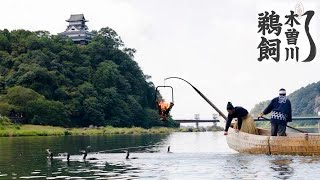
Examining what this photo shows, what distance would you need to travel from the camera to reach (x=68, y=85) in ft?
438

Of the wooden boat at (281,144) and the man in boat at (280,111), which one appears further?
the man in boat at (280,111)

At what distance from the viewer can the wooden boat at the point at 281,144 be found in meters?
27.9

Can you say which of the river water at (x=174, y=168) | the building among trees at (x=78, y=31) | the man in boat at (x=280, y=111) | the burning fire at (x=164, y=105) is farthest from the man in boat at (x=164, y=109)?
the building among trees at (x=78, y=31)

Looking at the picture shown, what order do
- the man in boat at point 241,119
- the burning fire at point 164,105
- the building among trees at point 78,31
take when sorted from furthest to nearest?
1. the building among trees at point 78,31
2. the man in boat at point 241,119
3. the burning fire at point 164,105

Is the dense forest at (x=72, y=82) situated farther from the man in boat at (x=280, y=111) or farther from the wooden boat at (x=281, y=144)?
the man in boat at (x=280, y=111)

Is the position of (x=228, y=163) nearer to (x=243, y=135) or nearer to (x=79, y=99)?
(x=243, y=135)

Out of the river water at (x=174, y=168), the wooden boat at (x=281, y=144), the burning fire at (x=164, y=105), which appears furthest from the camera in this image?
the burning fire at (x=164, y=105)

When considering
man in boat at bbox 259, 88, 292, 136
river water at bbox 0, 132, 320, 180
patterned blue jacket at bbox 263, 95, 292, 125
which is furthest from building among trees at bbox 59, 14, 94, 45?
patterned blue jacket at bbox 263, 95, 292, 125

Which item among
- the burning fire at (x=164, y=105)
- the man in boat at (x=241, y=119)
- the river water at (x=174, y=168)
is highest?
the burning fire at (x=164, y=105)

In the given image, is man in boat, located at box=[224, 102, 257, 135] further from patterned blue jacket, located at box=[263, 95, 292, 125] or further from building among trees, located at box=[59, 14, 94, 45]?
building among trees, located at box=[59, 14, 94, 45]

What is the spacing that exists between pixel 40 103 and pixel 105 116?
1020 inches

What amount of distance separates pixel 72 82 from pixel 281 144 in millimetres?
110395

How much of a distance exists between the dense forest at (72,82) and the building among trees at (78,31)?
407 centimetres

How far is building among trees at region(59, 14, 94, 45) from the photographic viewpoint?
16538 centimetres
